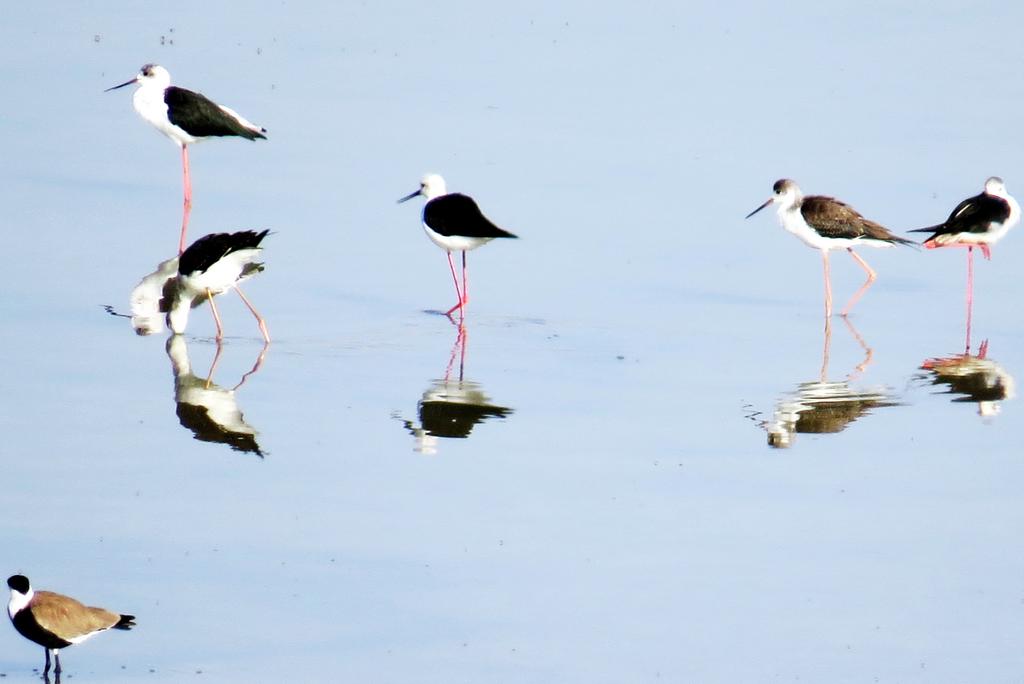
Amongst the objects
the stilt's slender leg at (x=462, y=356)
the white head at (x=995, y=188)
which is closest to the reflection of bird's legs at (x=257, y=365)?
the stilt's slender leg at (x=462, y=356)

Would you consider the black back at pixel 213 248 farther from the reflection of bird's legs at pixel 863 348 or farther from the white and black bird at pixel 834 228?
the white and black bird at pixel 834 228

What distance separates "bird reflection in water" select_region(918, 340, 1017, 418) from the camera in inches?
443

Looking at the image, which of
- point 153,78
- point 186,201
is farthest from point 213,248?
point 153,78

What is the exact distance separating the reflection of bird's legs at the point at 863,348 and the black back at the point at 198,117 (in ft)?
19.6

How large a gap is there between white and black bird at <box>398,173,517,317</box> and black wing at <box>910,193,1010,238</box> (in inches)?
140

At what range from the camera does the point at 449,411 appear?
10555 millimetres

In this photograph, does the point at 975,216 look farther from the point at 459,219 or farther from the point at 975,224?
the point at 459,219

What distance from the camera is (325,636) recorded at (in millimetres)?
7406

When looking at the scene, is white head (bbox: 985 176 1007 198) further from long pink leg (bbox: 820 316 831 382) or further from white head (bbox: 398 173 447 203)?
white head (bbox: 398 173 447 203)

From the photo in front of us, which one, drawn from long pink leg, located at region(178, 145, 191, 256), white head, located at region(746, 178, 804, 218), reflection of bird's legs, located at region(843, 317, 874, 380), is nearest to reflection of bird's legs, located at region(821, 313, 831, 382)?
reflection of bird's legs, located at region(843, 317, 874, 380)

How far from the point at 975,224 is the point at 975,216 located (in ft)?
0.20

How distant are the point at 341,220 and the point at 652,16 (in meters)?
11.1

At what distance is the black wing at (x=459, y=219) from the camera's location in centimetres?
1310

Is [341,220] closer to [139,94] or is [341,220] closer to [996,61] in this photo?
[139,94]
